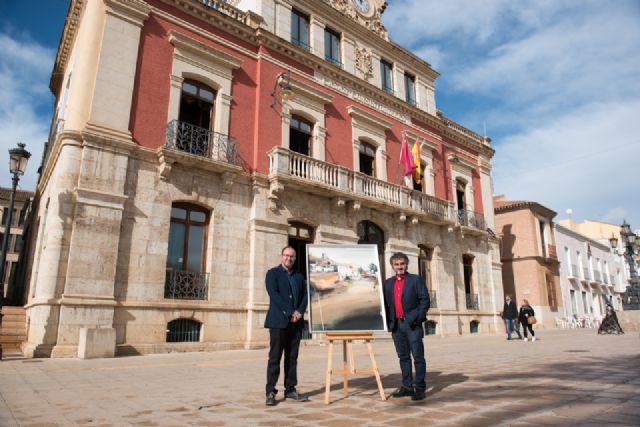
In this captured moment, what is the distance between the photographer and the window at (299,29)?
1712 cm

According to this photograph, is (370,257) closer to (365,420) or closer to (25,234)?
(365,420)

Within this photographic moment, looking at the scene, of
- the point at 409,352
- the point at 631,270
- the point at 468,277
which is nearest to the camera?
the point at 409,352

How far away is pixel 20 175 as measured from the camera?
435 inches

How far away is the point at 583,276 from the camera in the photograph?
34.6 meters

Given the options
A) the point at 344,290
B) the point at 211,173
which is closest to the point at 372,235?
the point at 211,173

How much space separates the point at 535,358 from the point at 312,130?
1105 cm

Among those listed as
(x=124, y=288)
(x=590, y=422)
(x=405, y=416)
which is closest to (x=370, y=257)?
(x=405, y=416)

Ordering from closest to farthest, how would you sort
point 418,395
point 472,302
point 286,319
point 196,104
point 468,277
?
point 418,395 → point 286,319 → point 196,104 → point 472,302 → point 468,277

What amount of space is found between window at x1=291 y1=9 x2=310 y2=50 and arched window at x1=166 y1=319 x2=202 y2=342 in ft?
36.9

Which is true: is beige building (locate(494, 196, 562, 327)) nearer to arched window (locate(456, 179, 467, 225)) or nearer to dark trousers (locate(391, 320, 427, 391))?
arched window (locate(456, 179, 467, 225))

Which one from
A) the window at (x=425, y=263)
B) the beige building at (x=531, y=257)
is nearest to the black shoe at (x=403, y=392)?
the window at (x=425, y=263)

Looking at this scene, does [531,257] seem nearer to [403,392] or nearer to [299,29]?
[299,29]

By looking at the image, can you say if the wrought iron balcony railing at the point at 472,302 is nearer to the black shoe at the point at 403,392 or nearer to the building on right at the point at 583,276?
the building on right at the point at 583,276

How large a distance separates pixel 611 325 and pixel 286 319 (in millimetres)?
17727
